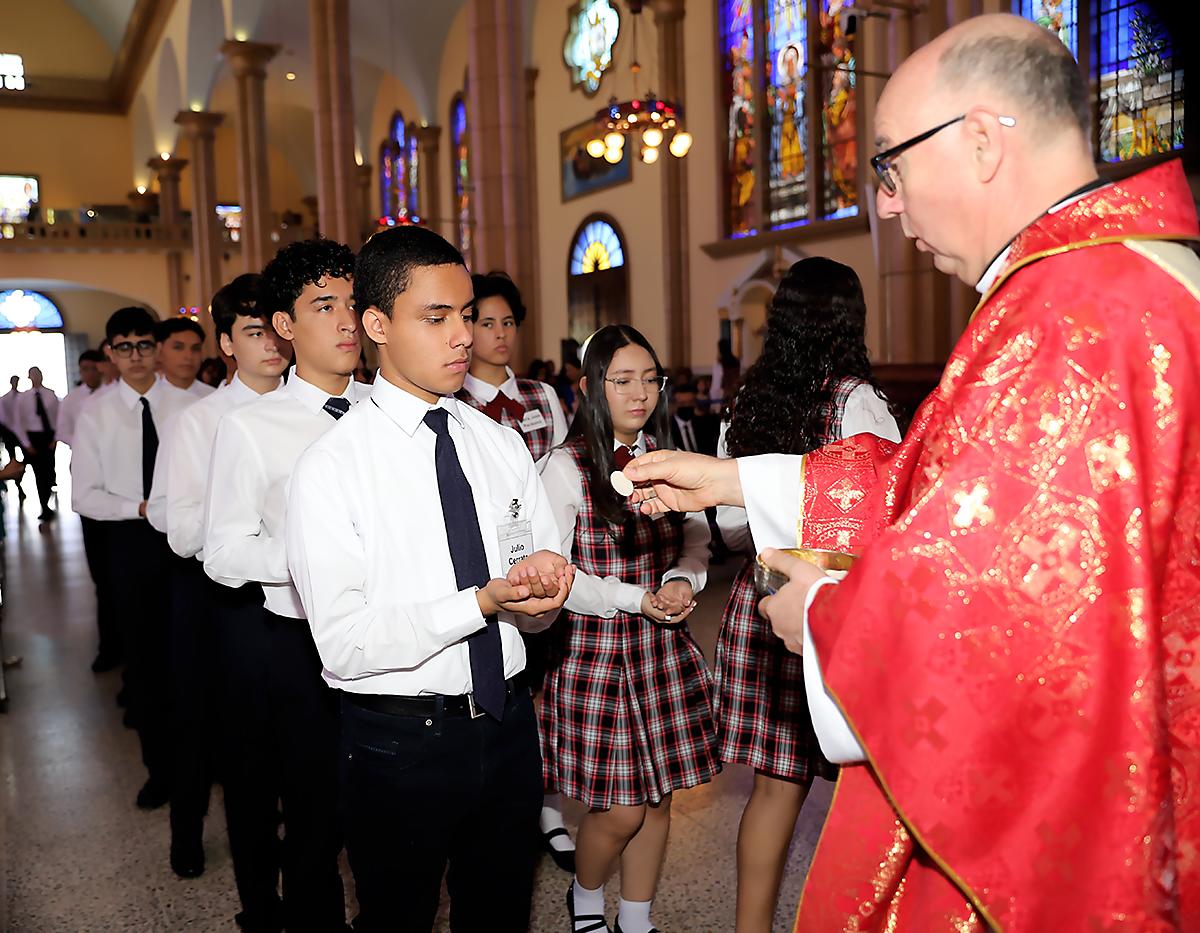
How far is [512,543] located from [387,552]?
25 centimetres

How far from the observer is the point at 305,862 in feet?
8.34

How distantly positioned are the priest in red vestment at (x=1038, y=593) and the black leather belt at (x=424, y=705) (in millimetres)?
795

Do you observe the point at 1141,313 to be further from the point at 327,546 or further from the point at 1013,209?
the point at 327,546

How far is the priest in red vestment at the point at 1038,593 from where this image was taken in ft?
3.74

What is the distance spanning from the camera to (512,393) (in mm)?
4062

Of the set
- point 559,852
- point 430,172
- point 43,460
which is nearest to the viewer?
point 559,852

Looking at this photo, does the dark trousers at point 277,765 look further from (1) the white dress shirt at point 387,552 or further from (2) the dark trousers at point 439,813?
(1) the white dress shirt at point 387,552

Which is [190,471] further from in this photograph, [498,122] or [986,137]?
[498,122]

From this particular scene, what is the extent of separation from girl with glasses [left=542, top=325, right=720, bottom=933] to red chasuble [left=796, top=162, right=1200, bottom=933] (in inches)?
52.4

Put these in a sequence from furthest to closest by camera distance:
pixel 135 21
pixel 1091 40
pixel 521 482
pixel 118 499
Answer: pixel 135 21, pixel 1091 40, pixel 118 499, pixel 521 482

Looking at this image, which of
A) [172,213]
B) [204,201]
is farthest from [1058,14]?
[172,213]

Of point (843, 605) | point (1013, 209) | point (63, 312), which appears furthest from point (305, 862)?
point (63, 312)

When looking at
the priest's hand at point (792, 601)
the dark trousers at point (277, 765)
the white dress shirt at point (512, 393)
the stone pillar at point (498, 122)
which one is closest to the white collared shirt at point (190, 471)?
the dark trousers at point (277, 765)

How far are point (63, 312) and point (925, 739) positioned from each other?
1276 inches
